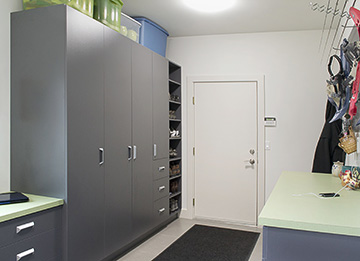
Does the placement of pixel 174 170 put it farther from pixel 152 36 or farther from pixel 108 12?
pixel 108 12

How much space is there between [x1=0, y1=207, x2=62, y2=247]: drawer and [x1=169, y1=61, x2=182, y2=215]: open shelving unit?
2.32 m

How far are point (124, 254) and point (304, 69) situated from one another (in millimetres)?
3184

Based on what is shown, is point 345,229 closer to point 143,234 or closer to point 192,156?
point 143,234

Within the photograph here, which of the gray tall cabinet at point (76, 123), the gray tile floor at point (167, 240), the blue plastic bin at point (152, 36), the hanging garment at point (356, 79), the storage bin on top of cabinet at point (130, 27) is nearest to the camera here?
the hanging garment at point (356, 79)

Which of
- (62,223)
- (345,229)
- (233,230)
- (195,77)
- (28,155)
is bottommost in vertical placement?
(233,230)

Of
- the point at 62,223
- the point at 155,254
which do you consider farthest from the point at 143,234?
the point at 62,223

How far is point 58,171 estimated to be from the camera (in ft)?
7.87

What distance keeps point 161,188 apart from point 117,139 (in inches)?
48.7

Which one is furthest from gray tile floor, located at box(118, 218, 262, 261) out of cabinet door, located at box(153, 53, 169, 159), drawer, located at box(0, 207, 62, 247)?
drawer, located at box(0, 207, 62, 247)

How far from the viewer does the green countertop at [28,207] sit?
77.2 inches

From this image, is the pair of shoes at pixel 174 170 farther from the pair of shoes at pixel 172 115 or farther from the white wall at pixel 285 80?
the white wall at pixel 285 80

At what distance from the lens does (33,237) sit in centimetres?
214

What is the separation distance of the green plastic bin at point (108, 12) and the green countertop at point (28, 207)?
5.37 feet

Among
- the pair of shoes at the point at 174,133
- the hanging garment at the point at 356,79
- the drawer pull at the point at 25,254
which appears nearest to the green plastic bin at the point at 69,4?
the drawer pull at the point at 25,254
